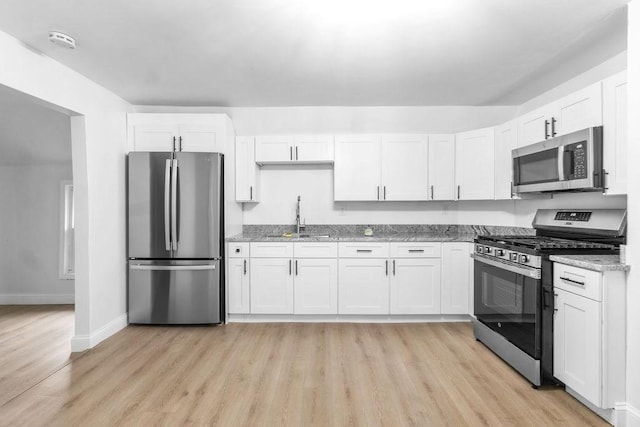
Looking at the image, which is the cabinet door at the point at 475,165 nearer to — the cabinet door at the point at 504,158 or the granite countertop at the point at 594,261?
the cabinet door at the point at 504,158

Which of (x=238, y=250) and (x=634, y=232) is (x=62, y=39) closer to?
(x=238, y=250)

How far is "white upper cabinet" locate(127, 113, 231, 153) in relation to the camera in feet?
13.1

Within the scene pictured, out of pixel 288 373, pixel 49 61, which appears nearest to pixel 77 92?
pixel 49 61

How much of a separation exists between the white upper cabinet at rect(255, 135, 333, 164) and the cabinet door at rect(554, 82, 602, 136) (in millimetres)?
2229

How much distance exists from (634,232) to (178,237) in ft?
12.1

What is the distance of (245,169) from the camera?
4238mm

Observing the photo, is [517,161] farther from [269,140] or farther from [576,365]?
[269,140]

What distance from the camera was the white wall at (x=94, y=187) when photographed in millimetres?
2957

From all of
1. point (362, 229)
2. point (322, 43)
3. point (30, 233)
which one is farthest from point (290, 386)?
point (30, 233)

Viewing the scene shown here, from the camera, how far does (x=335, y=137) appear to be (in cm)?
419

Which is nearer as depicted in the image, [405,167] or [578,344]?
[578,344]

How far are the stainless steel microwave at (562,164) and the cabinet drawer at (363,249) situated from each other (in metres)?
1.42

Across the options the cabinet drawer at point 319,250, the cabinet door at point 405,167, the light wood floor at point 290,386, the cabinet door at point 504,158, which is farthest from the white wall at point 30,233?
the cabinet door at point 504,158

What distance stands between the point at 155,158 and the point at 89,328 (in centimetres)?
174
